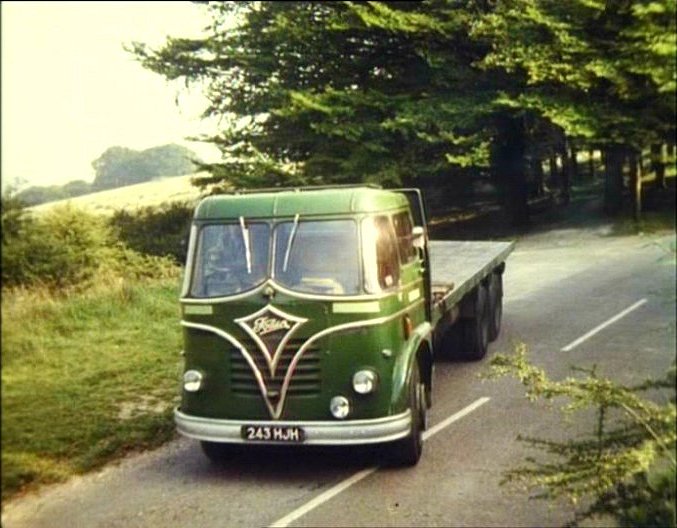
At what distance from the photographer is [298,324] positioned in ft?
11.8

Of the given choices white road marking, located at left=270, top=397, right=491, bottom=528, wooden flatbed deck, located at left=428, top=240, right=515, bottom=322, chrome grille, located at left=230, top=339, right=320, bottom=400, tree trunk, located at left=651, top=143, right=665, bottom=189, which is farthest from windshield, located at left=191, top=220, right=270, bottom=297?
tree trunk, located at left=651, top=143, right=665, bottom=189

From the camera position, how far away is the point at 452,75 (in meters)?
3.07

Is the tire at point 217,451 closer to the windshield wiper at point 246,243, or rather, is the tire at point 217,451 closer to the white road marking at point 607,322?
the windshield wiper at point 246,243

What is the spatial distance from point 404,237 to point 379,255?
0.37 m

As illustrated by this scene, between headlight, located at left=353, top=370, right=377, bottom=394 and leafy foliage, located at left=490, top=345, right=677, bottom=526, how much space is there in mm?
989

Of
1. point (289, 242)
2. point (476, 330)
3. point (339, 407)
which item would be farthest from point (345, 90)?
point (476, 330)

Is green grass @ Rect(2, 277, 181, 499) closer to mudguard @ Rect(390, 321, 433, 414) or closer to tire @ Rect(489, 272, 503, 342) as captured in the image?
mudguard @ Rect(390, 321, 433, 414)

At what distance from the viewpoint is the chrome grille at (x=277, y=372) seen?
3.45 meters

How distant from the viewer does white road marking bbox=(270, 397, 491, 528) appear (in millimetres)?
3054

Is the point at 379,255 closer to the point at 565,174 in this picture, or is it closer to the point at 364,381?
the point at 364,381

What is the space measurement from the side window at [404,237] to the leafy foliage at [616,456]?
139 centimetres

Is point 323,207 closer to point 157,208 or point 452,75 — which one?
point 452,75

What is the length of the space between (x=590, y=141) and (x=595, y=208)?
0.90 meters

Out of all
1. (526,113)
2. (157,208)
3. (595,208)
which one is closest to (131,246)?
(157,208)
